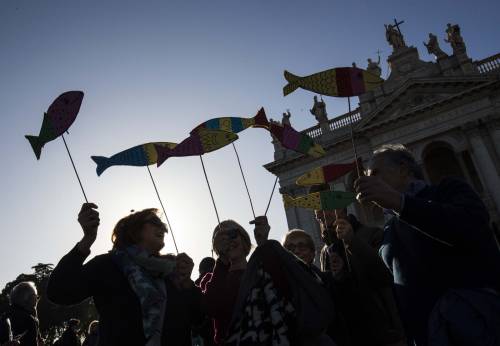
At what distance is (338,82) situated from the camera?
12.9ft

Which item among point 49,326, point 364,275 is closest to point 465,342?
point 364,275

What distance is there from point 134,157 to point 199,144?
97cm

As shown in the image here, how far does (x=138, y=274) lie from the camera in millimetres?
2494

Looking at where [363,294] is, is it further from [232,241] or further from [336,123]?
[336,123]

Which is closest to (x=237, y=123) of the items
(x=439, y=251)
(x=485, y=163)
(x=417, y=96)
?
(x=439, y=251)

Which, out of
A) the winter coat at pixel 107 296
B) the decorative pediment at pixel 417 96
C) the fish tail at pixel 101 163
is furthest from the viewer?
the decorative pediment at pixel 417 96

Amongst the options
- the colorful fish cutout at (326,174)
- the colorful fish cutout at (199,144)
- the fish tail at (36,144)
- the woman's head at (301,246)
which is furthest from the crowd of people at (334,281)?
the colorful fish cutout at (326,174)

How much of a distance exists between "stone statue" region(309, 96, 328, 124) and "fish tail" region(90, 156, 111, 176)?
17.4m

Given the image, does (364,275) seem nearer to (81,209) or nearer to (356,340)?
(356,340)

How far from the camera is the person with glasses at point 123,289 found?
228cm

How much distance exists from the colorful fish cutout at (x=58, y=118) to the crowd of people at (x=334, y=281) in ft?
3.54

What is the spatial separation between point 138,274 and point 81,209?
57 centimetres

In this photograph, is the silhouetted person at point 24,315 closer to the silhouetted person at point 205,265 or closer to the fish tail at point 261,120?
the silhouetted person at point 205,265

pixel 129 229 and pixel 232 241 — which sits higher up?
pixel 129 229
